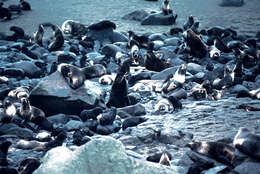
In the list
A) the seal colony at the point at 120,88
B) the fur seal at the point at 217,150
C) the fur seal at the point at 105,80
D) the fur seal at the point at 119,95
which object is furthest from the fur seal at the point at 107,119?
the fur seal at the point at 105,80

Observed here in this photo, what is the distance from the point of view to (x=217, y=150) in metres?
4.84

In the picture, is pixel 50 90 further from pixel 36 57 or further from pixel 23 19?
pixel 23 19

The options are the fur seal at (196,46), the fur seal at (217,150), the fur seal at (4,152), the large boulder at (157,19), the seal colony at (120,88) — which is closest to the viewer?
the fur seal at (217,150)

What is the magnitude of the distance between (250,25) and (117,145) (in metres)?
12.0

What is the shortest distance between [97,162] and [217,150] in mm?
1727

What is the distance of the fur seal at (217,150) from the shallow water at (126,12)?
9362 mm

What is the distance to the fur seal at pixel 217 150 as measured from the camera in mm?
4715

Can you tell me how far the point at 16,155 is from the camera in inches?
218

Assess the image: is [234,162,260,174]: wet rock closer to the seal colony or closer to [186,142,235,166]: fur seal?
the seal colony

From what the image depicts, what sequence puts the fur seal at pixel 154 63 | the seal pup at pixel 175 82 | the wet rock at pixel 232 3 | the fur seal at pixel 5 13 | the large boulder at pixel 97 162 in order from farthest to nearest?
the wet rock at pixel 232 3 < the fur seal at pixel 5 13 < the fur seal at pixel 154 63 < the seal pup at pixel 175 82 < the large boulder at pixel 97 162

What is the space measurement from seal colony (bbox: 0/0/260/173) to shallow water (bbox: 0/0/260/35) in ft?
7.39

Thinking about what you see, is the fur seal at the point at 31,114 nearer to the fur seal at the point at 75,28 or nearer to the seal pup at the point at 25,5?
the fur seal at the point at 75,28

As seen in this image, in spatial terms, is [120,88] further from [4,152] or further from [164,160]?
[164,160]

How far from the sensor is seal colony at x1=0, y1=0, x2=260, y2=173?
18.0ft
